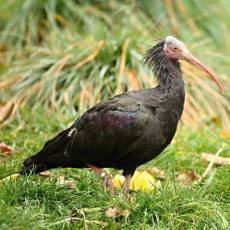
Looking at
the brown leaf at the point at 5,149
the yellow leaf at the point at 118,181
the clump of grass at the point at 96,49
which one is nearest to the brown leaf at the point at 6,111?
the clump of grass at the point at 96,49

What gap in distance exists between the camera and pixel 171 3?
10586 millimetres

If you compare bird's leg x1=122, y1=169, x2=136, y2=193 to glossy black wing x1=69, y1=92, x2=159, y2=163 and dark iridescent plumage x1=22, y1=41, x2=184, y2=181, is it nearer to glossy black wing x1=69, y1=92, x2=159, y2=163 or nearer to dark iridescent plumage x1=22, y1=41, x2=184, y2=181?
dark iridescent plumage x1=22, y1=41, x2=184, y2=181

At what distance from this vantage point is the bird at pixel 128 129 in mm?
5500

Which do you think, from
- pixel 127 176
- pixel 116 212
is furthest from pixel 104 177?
pixel 116 212

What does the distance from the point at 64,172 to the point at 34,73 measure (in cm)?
313

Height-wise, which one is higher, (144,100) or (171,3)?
(144,100)

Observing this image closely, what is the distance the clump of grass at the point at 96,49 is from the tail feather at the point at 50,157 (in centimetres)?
266

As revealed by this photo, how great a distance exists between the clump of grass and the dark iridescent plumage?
2.70 metres

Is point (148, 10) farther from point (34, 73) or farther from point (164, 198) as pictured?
point (164, 198)

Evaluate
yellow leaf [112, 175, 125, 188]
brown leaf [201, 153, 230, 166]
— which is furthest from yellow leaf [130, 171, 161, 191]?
brown leaf [201, 153, 230, 166]

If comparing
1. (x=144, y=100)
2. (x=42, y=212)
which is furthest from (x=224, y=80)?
(x=42, y=212)

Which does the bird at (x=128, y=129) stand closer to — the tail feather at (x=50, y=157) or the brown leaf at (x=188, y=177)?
the tail feather at (x=50, y=157)

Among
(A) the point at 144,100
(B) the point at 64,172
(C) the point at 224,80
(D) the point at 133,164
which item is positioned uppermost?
(A) the point at 144,100

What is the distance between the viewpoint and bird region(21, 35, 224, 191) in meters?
5.50
